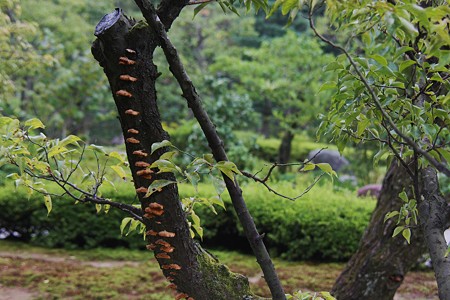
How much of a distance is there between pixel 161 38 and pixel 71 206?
191 inches

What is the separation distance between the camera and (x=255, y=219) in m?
5.40

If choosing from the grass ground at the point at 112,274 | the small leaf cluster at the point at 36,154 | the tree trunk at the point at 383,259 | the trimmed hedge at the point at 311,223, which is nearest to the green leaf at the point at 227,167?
the small leaf cluster at the point at 36,154

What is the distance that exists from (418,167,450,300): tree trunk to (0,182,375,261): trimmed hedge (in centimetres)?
384

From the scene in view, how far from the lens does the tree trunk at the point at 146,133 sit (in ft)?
4.02

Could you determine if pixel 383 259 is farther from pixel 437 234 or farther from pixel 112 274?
pixel 112 274

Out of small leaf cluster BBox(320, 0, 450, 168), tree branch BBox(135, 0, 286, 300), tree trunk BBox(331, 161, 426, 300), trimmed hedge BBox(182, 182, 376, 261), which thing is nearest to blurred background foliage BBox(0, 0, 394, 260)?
trimmed hedge BBox(182, 182, 376, 261)

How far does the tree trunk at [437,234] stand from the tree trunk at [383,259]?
1.30 meters

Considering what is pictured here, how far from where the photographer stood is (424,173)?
149 centimetres

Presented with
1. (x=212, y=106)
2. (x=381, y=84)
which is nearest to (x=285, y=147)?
(x=212, y=106)

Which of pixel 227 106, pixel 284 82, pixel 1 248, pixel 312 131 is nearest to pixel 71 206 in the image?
pixel 1 248

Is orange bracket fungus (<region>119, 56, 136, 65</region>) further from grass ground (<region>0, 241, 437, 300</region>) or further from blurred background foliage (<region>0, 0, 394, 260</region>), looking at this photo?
grass ground (<region>0, 241, 437, 300</region>)

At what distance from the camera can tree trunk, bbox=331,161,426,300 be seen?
266 centimetres

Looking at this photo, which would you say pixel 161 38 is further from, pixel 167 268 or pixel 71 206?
pixel 71 206

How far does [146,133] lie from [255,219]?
423 centimetres
